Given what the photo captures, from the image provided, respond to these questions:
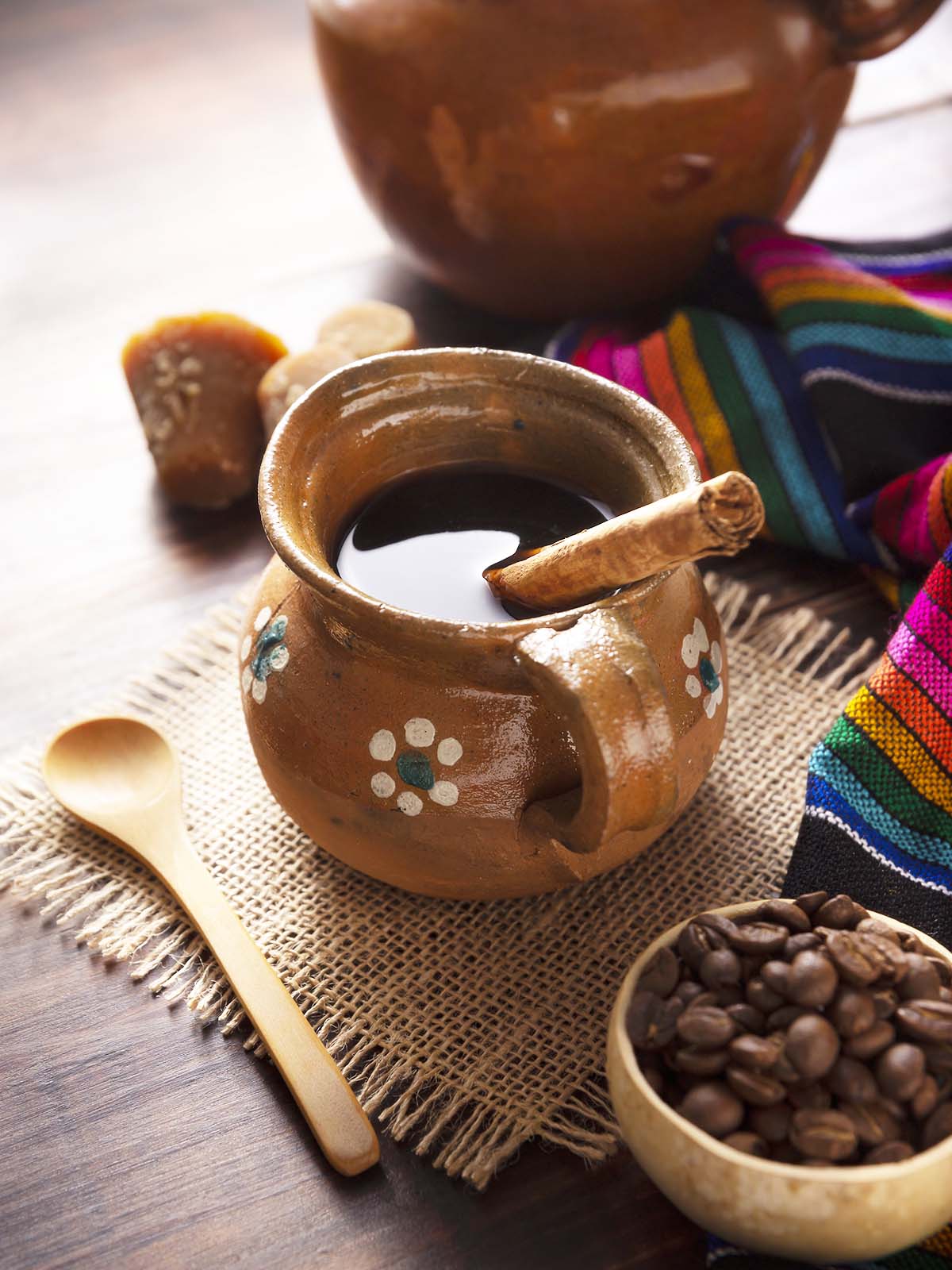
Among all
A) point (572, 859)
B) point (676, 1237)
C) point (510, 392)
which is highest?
point (510, 392)

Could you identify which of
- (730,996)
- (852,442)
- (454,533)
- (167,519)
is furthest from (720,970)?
(167,519)

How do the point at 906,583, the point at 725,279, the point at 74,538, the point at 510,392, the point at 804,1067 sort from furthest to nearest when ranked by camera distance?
the point at 725,279
the point at 74,538
the point at 906,583
the point at 510,392
the point at 804,1067

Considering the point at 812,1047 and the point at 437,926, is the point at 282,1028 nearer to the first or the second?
the point at 437,926

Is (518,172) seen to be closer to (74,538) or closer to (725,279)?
(725,279)

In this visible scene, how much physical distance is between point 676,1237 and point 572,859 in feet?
0.58

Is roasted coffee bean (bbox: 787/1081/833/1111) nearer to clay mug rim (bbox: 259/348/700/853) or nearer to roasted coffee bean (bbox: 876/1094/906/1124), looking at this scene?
roasted coffee bean (bbox: 876/1094/906/1124)

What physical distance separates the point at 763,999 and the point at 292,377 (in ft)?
1.98

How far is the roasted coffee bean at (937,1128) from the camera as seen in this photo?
0.51m

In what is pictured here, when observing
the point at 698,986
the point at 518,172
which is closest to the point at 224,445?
the point at 518,172

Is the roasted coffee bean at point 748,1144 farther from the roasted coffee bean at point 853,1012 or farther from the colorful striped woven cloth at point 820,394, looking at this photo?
the colorful striped woven cloth at point 820,394

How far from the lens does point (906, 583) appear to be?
895 mm

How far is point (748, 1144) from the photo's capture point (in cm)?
51

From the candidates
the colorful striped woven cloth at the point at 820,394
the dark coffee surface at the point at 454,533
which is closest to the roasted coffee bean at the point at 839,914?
the dark coffee surface at the point at 454,533

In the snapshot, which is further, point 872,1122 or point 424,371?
point 424,371
